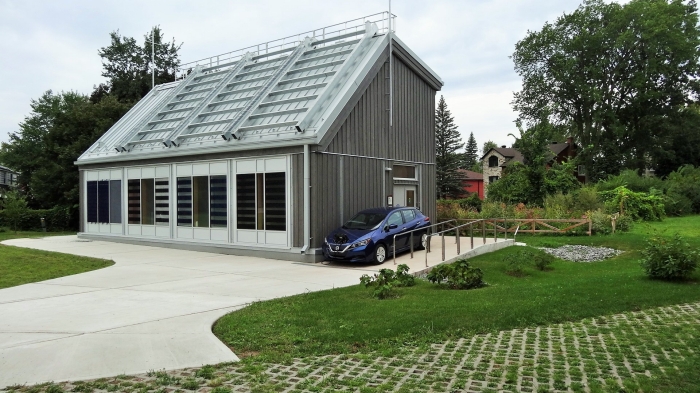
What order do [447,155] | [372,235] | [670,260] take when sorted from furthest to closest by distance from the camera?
[447,155] < [372,235] < [670,260]

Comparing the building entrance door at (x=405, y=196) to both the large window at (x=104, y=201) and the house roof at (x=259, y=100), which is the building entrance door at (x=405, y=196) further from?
the large window at (x=104, y=201)

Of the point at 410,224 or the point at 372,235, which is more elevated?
the point at 410,224

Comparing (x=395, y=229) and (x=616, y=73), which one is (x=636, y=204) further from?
(x=616, y=73)

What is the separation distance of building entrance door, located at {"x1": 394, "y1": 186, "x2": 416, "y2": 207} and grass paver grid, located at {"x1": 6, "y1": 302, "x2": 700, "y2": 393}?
13.0 m

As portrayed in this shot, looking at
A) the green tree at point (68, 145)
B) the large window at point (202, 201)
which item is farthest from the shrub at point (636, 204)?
the green tree at point (68, 145)

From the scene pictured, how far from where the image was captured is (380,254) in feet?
49.4

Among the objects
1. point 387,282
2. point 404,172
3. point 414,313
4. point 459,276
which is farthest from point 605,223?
point 414,313

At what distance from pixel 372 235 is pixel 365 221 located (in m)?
1.06

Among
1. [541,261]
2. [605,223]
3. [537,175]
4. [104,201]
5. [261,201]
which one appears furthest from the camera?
[537,175]

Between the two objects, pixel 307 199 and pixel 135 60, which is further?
pixel 135 60

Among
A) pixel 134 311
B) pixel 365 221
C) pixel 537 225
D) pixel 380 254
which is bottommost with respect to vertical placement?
pixel 134 311

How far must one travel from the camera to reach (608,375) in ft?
17.5

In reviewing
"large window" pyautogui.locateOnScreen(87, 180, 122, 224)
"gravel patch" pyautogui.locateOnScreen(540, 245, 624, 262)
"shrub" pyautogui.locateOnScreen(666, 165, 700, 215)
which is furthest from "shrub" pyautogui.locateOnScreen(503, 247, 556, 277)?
"shrub" pyautogui.locateOnScreen(666, 165, 700, 215)

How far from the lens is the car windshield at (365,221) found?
50.7ft
